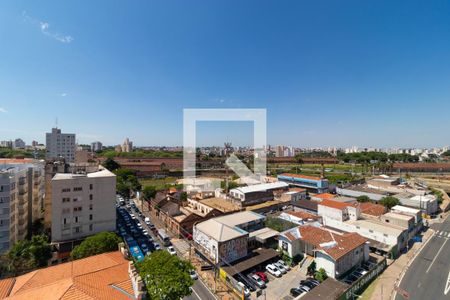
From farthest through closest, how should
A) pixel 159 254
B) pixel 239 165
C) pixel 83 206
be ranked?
pixel 239 165 → pixel 83 206 → pixel 159 254

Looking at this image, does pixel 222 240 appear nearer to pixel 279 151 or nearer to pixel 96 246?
pixel 96 246

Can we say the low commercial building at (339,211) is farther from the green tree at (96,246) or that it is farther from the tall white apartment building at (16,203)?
the tall white apartment building at (16,203)

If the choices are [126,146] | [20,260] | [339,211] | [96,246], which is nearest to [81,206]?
[20,260]

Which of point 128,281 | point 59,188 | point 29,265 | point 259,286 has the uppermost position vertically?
point 59,188

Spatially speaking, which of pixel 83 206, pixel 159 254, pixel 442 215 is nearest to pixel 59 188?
pixel 83 206

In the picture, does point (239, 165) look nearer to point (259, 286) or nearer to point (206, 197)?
point (206, 197)

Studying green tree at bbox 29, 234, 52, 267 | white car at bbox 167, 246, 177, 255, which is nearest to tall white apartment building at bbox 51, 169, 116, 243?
green tree at bbox 29, 234, 52, 267

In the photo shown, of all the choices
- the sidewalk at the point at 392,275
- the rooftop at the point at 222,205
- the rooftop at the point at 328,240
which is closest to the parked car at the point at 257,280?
the rooftop at the point at 328,240

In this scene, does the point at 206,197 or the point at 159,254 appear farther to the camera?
the point at 206,197
